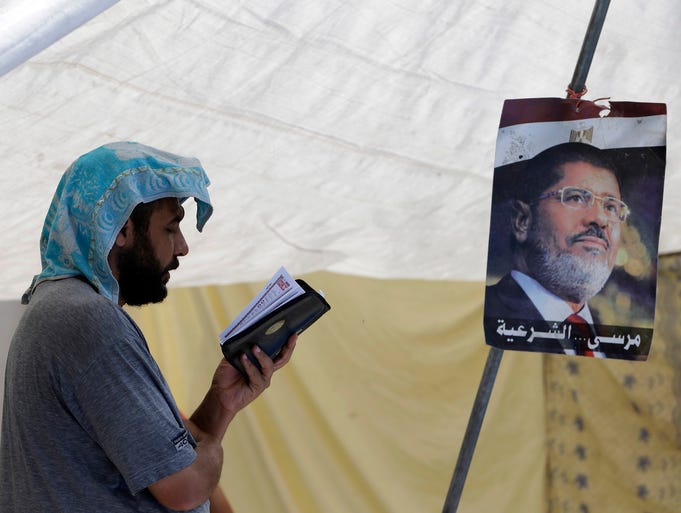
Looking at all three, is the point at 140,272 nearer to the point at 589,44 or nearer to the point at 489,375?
the point at 489,375

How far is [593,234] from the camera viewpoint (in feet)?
5.65

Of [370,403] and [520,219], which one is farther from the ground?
[520,219]

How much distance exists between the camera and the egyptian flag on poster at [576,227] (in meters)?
1.68

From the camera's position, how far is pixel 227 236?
256 centimetres

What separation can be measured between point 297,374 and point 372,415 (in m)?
0.39

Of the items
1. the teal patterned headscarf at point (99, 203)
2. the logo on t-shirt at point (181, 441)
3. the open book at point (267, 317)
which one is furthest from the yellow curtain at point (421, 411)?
the logo on t-shirt at point (181, 441)

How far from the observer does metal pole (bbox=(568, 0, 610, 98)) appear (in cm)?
168

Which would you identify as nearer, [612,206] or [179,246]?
[179,246]

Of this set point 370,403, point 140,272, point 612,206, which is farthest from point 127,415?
point 370,403

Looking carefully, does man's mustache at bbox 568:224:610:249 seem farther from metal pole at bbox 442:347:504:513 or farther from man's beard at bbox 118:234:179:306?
man's beard at bbox 118:234:179:306

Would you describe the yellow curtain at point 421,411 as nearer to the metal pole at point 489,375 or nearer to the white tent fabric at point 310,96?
the white tent fabric at point 310,96

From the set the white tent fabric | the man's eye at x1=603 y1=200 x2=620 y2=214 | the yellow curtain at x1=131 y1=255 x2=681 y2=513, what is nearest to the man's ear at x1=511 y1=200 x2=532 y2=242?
the man's eye at x1=603 y1=200 x2=620 y2=214

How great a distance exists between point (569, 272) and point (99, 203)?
97cm

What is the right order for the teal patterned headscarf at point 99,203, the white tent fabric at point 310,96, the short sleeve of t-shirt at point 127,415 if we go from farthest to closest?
the white tent fabric at point 310,96, the teal patterned headscarf at point 99,203, the short sleeve of t-shirt at point 127,415
